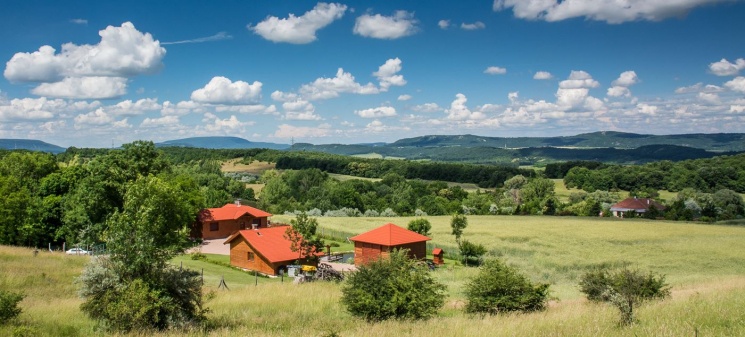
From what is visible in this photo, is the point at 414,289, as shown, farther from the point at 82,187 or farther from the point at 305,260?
the point at 82,187

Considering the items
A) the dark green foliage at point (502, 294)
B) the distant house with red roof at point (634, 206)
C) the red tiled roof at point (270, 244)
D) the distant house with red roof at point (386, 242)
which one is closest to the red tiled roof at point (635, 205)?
the distant house with red roof at point (634, 206)

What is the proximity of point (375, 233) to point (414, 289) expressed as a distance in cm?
3022

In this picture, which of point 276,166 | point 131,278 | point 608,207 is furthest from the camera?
point 276,166

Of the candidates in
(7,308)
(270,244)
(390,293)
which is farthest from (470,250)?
(7,308)

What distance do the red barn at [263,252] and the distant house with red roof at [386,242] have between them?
6.11 metres

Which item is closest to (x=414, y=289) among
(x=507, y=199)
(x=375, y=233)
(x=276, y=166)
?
(x=375, y=233)

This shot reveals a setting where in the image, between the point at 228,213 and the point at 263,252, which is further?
the point at 228,213

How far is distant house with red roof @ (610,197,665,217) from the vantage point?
3487 inches

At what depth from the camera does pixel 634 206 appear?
90312 millimetres

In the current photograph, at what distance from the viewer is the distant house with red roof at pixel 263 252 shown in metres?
39.7

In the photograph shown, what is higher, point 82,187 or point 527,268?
point 82,187

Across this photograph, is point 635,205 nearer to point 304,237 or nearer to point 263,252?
point 304,237

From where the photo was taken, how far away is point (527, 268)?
1550 inches

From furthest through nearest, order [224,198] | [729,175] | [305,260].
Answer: [729,175]
[224,198]
[305,260]
